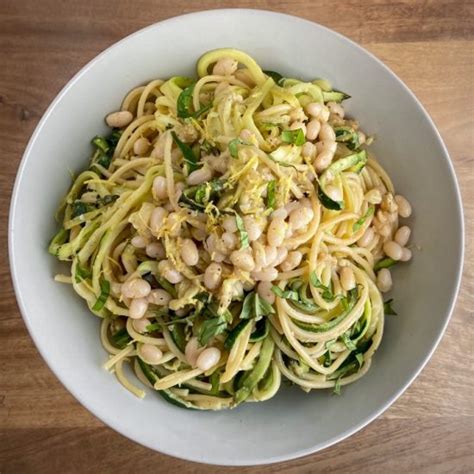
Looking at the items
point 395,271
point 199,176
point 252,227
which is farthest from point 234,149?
point 395,271

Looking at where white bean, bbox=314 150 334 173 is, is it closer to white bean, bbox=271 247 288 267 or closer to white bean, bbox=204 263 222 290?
white bean, bbox=271 247 288 267

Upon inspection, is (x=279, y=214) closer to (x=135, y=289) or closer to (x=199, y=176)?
(x=199, y=176)

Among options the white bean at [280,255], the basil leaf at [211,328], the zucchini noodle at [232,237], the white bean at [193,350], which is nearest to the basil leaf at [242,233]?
the zucchini noodle at [232,237]

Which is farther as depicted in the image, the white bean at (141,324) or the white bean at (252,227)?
the white bean at (141,324)

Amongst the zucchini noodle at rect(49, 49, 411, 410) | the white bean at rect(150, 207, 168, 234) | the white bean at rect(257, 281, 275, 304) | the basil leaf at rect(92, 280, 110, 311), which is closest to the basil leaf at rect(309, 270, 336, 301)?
the zucchini noodle at rect(49, 49, 411, 410)

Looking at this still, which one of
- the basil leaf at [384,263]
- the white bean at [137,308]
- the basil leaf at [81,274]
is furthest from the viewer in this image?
the basil leaf at [384,263]

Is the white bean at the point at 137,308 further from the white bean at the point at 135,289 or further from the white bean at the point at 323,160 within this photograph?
the white bean at the point at 323,160

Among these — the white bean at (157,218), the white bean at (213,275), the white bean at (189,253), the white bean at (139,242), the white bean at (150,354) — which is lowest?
the white bean at (150,354)
